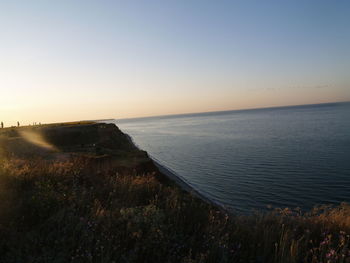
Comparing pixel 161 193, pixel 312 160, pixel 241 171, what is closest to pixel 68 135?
pixel 241 171

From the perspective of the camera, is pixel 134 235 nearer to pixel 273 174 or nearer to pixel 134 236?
pixel 134 236

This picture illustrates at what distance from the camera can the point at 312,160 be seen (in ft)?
83.1

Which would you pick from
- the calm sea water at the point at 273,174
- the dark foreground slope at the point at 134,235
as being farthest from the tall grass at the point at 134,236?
the calm sea water at the point at 273,174

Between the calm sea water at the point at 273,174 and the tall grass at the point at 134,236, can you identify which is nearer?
the tall grass at the point at 134,236

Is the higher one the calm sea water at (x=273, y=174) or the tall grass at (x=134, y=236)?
the tall grass at (x=134, y=236)

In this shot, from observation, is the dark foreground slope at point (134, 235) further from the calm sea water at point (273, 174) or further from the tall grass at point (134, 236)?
the calm sea water at point (273, 174)

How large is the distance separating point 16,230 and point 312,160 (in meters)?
28.5

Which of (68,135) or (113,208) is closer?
(113,208)

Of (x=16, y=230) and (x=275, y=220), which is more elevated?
(x=16, y=230)

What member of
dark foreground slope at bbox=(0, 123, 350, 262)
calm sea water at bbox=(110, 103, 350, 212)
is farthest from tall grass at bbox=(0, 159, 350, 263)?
calm sea water at bbox=(110, 103, 350, 212)

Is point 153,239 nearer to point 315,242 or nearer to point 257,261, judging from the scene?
point 257,261

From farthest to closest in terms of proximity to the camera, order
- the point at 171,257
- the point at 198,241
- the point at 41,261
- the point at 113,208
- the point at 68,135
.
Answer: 1. the point at 68,135
2. the point at 113,208
3. the point at 198,241
4. the point at 171,257
5. the point at 41,261

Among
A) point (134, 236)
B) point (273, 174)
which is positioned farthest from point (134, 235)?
point (273, 174)

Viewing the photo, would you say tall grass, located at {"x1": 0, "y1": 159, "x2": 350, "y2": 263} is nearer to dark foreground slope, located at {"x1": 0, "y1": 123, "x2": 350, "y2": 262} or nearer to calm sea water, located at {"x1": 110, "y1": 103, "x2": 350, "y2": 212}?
dark foreground slope, located at {"x1": 0, "y1": 123, "x2": 350, "y2": 262}
